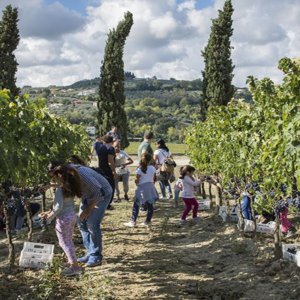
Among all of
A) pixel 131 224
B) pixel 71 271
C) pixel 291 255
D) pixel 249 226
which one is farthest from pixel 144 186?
pixel 291 255

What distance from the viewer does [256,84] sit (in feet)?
20.4

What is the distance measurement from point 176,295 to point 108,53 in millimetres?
23104

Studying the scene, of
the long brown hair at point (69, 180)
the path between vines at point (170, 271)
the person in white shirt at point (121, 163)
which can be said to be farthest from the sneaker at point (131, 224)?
the long brown hair at point (69, 180)

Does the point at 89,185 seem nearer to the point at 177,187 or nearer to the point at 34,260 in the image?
the point at 34,260

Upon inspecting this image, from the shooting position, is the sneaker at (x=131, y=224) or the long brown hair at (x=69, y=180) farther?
the sneaker at (x=131, y=224)

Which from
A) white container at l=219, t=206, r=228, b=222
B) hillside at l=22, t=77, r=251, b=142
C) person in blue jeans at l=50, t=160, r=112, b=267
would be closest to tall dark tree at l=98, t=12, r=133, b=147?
white container at l=219, t=206, r=228, b=222

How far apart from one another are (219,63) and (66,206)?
21493 millimetres

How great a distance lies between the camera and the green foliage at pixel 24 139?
454cm

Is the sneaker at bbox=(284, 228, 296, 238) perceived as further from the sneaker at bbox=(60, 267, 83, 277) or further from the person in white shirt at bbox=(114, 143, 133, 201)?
the person in white shirt at bbox=(114, 143, 133, 201)

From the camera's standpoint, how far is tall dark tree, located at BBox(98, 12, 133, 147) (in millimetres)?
26047

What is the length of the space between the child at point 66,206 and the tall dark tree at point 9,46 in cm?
2130

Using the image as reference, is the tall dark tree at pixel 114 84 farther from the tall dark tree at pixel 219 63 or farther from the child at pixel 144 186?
the child at pixel 144 186

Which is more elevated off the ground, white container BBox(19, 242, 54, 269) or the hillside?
the hillside

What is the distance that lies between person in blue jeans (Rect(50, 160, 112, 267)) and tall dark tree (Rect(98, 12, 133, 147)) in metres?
20.2
